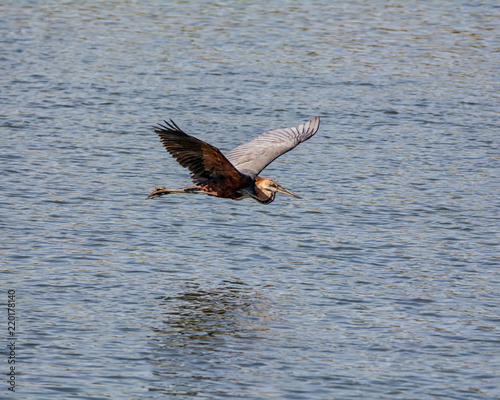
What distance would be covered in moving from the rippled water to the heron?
3.16 ft

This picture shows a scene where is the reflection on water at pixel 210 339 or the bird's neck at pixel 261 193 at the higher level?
the bird's neck at pixel 261 193

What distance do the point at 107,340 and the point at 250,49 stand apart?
51.4ft

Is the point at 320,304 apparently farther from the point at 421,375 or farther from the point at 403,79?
the point at 403,79

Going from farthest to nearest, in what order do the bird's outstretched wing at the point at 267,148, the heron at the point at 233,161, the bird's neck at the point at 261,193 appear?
the bird's outstretched wing at the point at 267,148 → the bird's neck at the point at 261,193 → the heron at the point at 233,161

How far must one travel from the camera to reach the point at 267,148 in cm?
1408

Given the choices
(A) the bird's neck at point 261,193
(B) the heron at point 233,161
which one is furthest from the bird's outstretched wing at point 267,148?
(A) the bird's neck at point 261,193

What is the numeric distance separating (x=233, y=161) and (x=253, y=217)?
166cm

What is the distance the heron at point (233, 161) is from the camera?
468 inches

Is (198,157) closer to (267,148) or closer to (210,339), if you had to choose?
(267,148)

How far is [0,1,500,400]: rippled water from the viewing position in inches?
418

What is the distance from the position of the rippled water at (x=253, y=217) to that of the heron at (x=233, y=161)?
0.96 meters

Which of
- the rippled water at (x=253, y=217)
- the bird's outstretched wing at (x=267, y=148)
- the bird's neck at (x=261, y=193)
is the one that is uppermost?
the bird's outstretched wing at (x=267, y=148)

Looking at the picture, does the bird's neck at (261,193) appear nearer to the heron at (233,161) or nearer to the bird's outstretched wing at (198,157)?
the heron at (233,161)

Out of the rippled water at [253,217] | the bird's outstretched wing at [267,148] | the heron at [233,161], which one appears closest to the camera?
the rippled water at [253,217]
